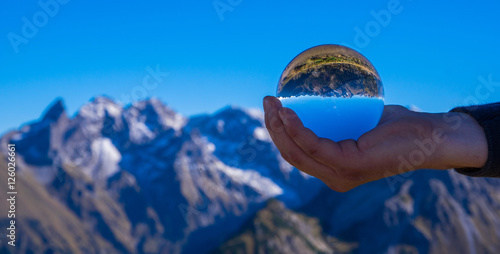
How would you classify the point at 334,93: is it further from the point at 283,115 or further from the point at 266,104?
the point at 283,115

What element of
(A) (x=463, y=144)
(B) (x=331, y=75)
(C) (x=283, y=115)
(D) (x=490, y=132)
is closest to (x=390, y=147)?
(A) (x=463, y=144)

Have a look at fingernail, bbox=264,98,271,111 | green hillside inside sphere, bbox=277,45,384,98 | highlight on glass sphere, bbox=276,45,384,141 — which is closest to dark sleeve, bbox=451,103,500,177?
highlight on glass sphere, bbox=276,45,384,141

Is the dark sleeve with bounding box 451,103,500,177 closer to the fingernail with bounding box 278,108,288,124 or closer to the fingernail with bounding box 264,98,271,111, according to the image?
the fingernail with bounding box 278,108,288,124

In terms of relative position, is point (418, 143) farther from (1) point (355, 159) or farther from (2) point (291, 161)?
(2) point (291, 161)

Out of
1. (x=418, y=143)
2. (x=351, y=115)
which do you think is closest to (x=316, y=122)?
(x=351, y=115)

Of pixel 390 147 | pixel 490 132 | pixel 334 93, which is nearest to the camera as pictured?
pixel 490 132

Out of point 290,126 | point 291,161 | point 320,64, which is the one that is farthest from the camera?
point 320,64

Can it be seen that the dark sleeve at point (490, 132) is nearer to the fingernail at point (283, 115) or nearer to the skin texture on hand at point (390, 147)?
the skin texture on hand at point (390, 147)
